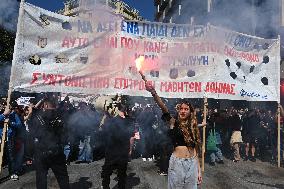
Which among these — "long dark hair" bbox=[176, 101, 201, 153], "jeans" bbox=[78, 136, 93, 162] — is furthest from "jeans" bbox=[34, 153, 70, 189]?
"jeans" bbox=[78, 136, 93, 162]

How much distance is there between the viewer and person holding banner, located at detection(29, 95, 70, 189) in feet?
15.8

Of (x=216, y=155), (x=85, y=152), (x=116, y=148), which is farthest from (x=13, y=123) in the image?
(x=216, y=155)

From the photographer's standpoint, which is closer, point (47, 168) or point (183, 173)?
point (183, 173)

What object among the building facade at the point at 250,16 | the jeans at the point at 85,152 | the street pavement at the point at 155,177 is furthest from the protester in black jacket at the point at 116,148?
the building facade at the point at 250,16

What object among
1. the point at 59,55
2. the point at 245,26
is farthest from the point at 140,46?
the point at 245,26

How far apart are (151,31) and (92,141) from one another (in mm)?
3491

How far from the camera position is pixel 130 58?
22.3ft

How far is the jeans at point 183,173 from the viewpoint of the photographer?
3850mm

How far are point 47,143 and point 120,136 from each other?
1052mm

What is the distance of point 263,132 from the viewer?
10188 millimetres

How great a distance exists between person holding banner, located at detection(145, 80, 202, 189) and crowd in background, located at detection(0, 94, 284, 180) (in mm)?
3645

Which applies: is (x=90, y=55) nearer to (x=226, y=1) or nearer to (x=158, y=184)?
(x=158, y=184)

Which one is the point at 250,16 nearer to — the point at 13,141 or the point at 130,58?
the point at 130,58

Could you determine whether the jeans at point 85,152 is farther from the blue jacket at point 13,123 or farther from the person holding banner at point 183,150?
the person holding banner at point 183,150
